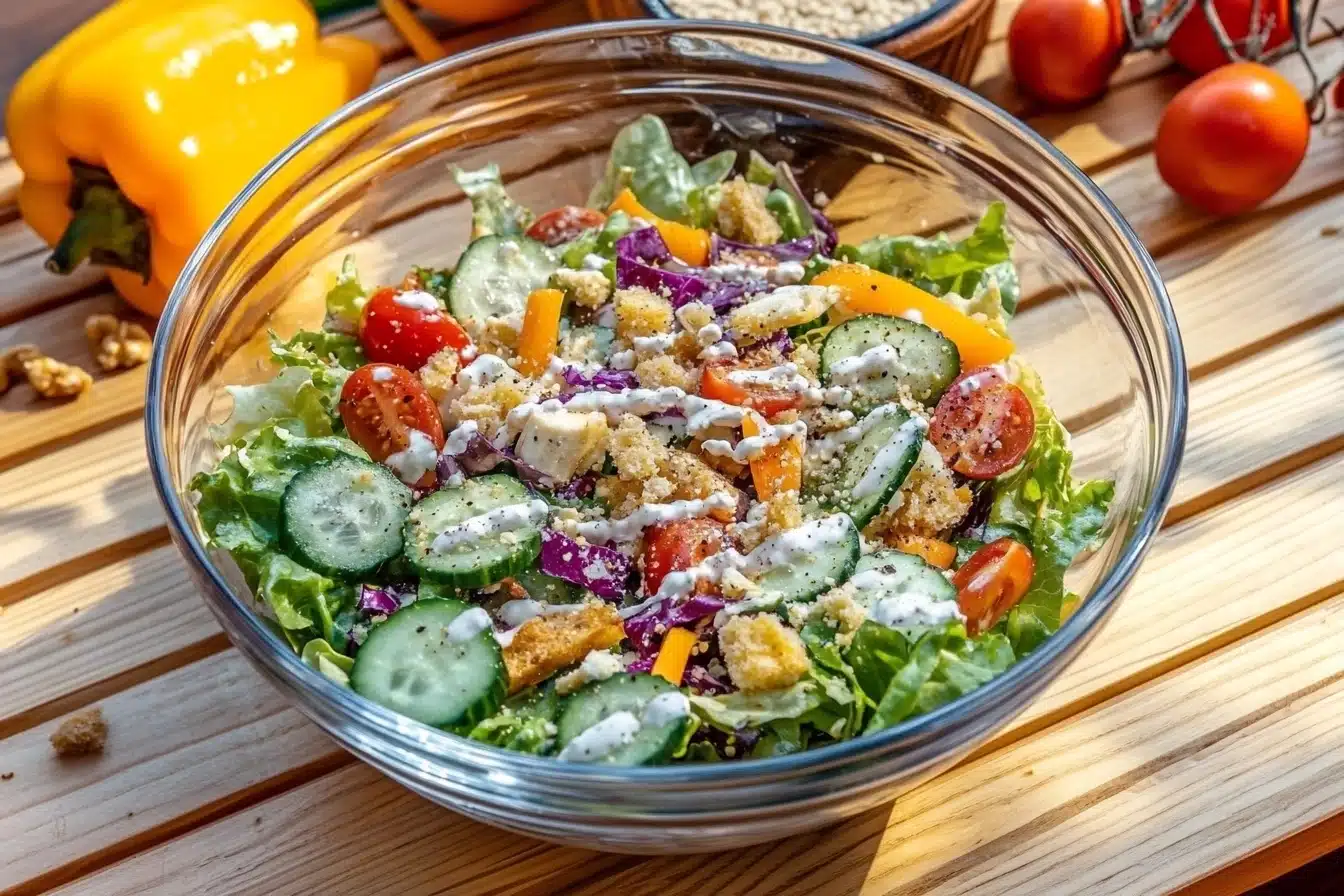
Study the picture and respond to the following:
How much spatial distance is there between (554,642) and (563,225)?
112 centimetres

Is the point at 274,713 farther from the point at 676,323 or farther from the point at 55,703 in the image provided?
the point at 676,323

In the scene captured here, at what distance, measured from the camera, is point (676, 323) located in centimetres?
250

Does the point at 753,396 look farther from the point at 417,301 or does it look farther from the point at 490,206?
the point at 490,206

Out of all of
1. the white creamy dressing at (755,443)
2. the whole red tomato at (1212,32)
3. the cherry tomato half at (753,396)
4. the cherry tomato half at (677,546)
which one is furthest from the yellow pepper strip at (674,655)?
the whole red tomato at (1212,32)

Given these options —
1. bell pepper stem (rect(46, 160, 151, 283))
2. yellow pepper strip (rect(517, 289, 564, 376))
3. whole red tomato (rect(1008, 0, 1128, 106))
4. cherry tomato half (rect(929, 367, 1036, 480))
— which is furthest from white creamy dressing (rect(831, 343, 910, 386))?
bell pepper stem (rect(46, 160, 151, 283))

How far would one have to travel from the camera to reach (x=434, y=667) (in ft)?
6.40

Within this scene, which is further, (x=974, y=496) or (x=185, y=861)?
(x=974, y=496)

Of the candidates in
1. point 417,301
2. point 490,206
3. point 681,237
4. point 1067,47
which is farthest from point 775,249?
point 1067,47

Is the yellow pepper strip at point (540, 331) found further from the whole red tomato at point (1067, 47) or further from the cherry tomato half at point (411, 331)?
the whole red tomato at point (1067, 47)

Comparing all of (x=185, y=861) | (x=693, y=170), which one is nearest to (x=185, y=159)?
(x=693, y=170)

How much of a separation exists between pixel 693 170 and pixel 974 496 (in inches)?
40.6

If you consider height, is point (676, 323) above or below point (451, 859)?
above

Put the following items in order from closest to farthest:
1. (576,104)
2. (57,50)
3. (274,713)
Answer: (274,713)
(576,104)
(57,50)

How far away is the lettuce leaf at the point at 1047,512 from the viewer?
2180 millimetres
